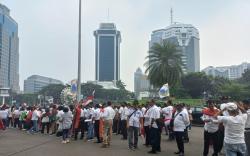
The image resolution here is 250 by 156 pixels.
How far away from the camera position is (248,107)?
9.32m

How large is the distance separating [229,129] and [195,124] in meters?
23.4

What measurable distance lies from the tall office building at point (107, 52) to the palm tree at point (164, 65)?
4032 inches

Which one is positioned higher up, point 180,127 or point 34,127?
point 180,127

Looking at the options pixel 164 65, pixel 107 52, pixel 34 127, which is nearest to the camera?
pixel 34 127

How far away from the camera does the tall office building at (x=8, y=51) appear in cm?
14275

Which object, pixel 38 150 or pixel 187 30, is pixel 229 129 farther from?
pixel 187 30

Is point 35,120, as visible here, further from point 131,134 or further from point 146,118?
point 146,118

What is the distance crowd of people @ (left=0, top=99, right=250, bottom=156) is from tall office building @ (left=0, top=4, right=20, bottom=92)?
123 meters

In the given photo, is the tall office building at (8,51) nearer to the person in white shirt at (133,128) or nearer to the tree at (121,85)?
the tree at (121,85)

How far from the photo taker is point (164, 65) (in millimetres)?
48594

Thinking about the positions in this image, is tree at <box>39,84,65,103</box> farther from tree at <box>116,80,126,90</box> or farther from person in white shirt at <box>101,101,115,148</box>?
person in white shirt at <box>101,101,115,148</box>

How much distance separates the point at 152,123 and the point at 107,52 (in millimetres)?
145061

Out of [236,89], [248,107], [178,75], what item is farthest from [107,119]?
[236,89]

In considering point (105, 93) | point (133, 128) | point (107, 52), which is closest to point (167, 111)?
point (133, 128)
